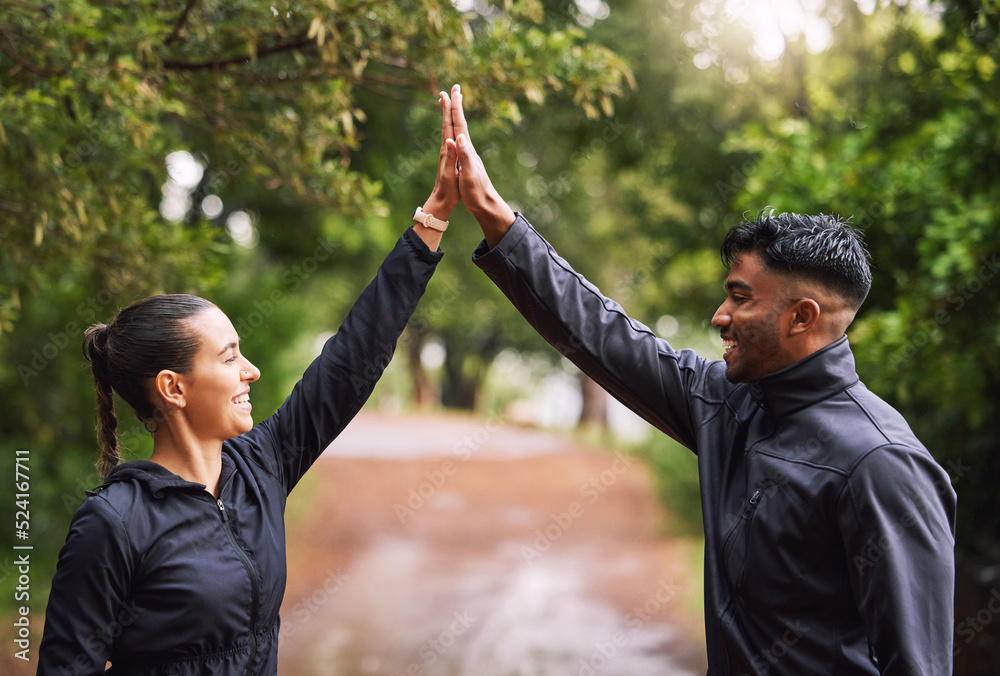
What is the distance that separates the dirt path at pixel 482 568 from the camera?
796cm

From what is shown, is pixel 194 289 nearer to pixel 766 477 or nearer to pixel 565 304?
pixel 565 304

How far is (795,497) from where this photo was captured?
179 centimetres

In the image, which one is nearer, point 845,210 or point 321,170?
point 321,170

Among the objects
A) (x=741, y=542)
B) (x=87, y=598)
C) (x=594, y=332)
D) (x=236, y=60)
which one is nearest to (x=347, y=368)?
(x=594, y=332)

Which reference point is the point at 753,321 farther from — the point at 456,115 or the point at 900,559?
the point at 456,115

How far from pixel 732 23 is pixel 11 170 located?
23.5ft

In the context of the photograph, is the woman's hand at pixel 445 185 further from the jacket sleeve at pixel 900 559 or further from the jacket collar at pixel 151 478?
the jacket sleeve at pixel 900 559

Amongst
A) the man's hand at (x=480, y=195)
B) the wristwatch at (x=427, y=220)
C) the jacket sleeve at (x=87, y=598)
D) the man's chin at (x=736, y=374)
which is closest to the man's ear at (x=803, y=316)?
the man's chin at (x=736, y=374)

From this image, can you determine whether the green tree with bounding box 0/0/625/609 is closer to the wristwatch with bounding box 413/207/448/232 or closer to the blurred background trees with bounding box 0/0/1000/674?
the blurred background trees with bounding box 0/0/1000/674

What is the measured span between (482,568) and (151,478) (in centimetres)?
912

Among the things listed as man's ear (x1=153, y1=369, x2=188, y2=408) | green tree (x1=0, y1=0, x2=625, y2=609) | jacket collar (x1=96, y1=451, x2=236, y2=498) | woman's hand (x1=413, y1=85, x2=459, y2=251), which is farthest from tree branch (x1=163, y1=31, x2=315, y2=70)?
jacket collar (x1=96, y1=451, x2=236, y2=498)

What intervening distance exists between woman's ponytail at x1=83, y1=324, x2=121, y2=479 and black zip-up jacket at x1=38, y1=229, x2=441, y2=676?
31cm

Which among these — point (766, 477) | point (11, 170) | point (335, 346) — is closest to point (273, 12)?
point (11, 170)

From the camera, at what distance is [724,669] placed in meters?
1.93
